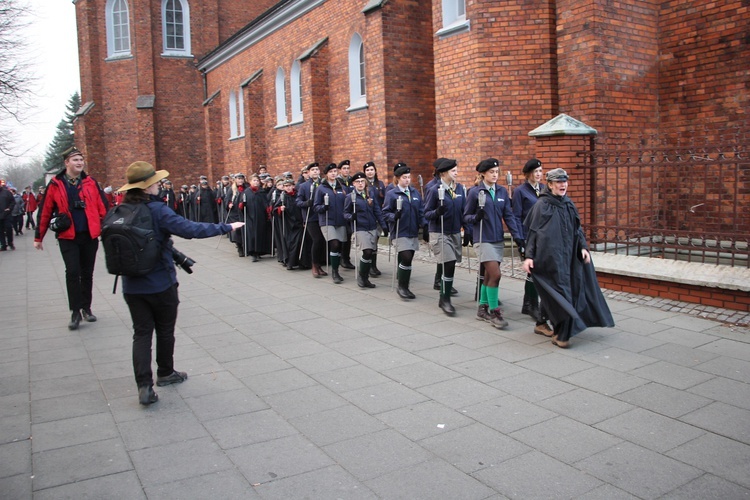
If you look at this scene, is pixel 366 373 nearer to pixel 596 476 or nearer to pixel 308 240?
pixel 596 476

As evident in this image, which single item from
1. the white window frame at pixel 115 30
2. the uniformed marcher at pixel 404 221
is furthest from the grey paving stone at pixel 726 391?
the white window frame at pixel 115 30

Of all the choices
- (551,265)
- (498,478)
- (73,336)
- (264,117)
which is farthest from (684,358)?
(264,117)

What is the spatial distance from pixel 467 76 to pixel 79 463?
33.3 feet

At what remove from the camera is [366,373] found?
5773mm

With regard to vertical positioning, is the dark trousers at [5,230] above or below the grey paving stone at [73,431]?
above

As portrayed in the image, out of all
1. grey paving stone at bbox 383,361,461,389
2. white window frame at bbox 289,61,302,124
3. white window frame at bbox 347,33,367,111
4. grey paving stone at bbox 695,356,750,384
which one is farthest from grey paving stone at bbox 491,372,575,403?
white window frame at bbox 289,61,302,124

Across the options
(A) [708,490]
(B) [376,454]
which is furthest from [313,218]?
(A) [708,490]

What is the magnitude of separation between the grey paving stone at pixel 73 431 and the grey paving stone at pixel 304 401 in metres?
1.21

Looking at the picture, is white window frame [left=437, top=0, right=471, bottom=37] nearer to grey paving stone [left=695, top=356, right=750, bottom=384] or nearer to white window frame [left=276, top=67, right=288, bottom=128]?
grey paving stone [left=695, top=356, right=750, bottom=384]

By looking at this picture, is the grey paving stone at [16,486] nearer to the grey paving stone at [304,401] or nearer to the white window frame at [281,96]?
the grey paving stone at [304,401]

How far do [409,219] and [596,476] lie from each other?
5673 mm

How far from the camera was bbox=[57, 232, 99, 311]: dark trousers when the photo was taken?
7.83 meters

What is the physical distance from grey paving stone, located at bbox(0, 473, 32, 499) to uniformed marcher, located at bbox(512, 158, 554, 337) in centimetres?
497

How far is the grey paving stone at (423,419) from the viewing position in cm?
444
